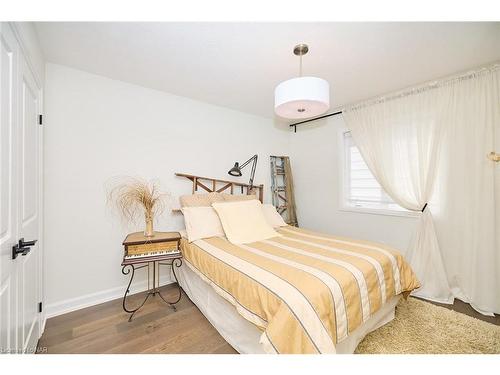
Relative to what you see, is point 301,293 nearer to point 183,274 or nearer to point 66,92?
point 183,274

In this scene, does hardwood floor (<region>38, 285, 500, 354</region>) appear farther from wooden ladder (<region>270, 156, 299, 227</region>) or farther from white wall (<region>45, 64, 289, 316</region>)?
wooden ladder (<region>270, 156, 299, 227</region>)

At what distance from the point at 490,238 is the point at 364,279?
1616 millimetres

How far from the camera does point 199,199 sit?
261cm

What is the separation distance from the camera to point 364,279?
1.44 m

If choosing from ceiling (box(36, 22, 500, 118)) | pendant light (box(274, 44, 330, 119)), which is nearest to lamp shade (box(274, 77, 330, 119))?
pendant light (box(274, 44, 330, 119))

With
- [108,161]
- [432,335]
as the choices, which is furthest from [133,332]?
[432,335]

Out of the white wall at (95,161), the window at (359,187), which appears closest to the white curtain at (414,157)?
the window at (359,187)

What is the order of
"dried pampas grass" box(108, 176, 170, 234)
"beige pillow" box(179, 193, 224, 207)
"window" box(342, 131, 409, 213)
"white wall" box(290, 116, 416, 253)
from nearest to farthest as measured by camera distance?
"dried pampas grass" box(108, 176, 170, 234) < "beige pillow" box(179, 193, 224, 207) < "white wall" box(290, 116, 416, 253) < "window" box(342, 131, 409, 213)

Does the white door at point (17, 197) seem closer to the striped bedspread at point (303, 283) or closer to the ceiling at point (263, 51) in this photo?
the ceiling at point (263, 51)

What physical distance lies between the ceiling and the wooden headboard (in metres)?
1.13

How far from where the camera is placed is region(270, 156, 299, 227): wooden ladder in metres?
3.68

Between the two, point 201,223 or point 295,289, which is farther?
point 201,223

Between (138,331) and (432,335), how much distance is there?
2363 mm

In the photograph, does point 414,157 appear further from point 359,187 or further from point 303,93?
point 303,93
